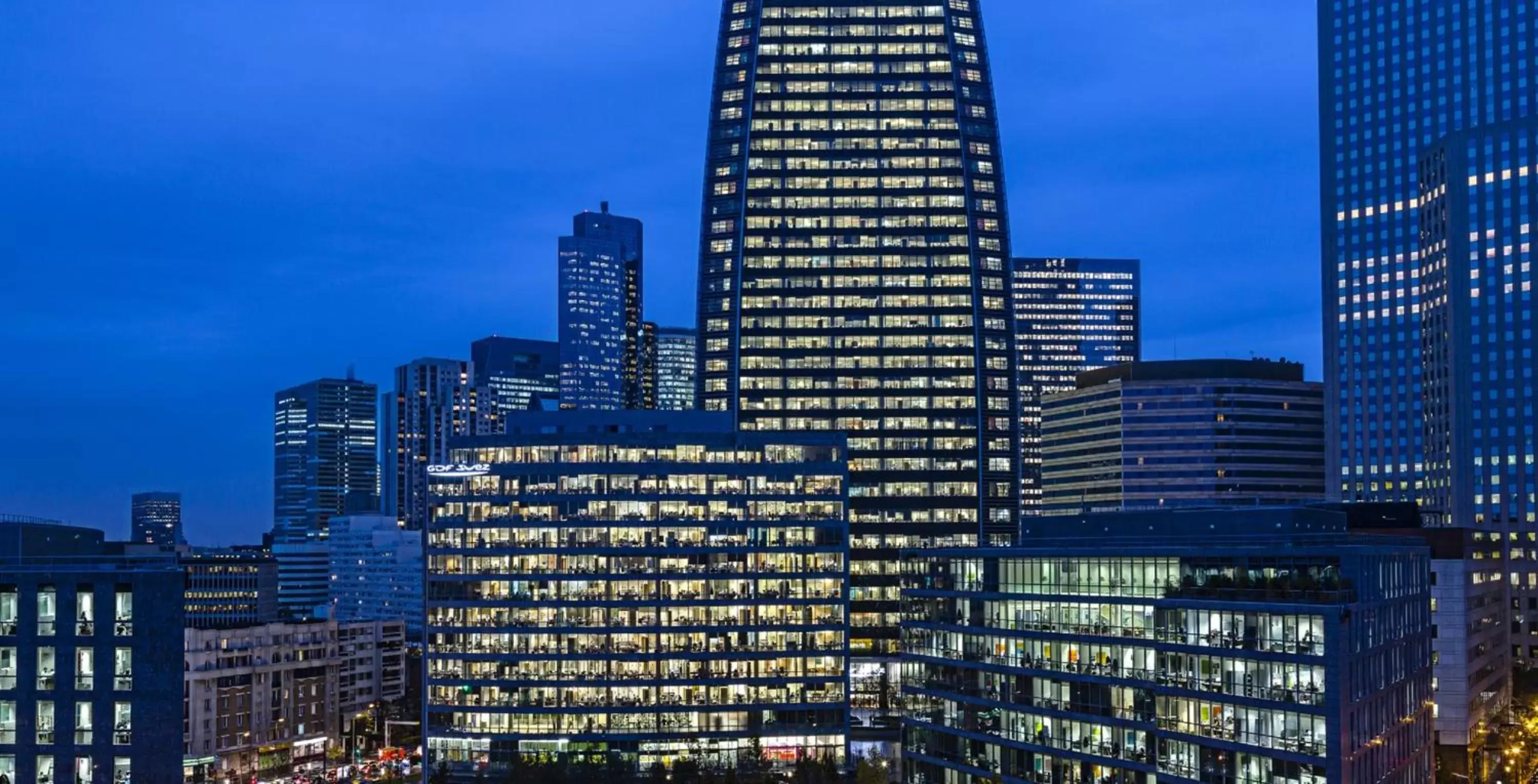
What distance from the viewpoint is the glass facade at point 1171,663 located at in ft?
362

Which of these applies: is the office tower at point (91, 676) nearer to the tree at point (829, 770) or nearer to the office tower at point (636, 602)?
the tree at point (829, 770)

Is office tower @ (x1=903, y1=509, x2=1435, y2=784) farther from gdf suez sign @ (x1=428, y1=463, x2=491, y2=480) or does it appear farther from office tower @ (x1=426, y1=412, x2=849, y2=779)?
gdf suez sign @ (x1=428, y1=463, x2=491, y2=480)

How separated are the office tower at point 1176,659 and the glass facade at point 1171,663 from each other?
0.50ft

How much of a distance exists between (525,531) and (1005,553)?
70481mm

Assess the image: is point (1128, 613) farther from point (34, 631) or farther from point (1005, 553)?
point (34, 631)

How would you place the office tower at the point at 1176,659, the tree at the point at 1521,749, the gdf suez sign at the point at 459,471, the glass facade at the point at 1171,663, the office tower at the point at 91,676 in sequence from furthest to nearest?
the gdf suez sign at the point at 459,471 → the tree at the point at 1521,749 → the office tower at the point at 1176,659 → the glass facade at the point at 1171,663 → the office tower at the point at 91,676

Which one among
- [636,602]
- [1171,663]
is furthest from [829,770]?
[1171,663]

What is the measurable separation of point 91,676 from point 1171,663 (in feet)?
267

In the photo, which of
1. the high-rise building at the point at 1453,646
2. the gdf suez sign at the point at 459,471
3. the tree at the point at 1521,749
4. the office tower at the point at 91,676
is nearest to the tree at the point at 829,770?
the gdf suez sign at the point at 459,471

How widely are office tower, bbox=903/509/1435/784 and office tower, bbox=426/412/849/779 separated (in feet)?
118

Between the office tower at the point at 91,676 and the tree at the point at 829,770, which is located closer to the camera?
the office tower at the point at 91,676

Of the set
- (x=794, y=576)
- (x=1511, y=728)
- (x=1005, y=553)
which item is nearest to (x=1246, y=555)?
(x=1005, y=553)

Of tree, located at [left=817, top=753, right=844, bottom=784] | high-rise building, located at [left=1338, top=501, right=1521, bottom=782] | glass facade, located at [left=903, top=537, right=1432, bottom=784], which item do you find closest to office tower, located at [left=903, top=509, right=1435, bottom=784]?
glass facade, located at [left=903, top=537, right=1432, bottom=784]

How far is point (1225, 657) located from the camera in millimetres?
115250
